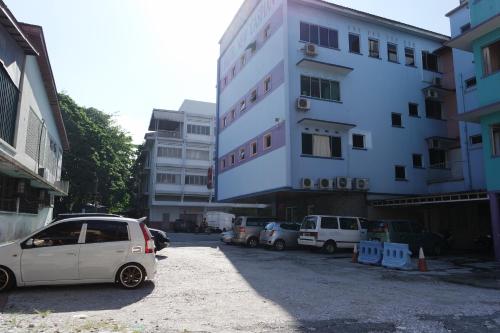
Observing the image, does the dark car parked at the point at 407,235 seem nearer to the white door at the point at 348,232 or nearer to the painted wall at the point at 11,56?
the white door at the point at 348,232

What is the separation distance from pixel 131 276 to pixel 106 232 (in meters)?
1.16

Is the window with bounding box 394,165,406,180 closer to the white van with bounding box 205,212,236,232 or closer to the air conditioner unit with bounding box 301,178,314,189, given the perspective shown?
the air conditioner unit with bounding box 301,178,314,189

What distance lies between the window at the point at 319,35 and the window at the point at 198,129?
36.7 meters

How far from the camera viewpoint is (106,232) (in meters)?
9.09

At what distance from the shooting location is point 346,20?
2644 cm

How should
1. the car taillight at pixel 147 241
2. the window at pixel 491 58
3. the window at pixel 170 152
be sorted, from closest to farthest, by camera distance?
the car taillight at pixel 147 241
the window at pixel 491 58
the window at pixel 170 152

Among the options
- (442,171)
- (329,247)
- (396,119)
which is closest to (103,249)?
(329,247)

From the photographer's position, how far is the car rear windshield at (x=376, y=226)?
18203mm

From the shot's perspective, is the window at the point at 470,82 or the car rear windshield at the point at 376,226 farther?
the window at the point at 470,82

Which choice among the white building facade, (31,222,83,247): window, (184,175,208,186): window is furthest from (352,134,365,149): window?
(184,175,208,186): window

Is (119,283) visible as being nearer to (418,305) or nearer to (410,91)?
(418,305)

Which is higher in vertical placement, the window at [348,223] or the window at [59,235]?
the window at [348,223]

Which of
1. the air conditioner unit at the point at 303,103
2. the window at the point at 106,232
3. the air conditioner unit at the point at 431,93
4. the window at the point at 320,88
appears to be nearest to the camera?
the window at the point at 106,232

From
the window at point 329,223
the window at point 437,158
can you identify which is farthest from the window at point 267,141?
the window at point 437,158
